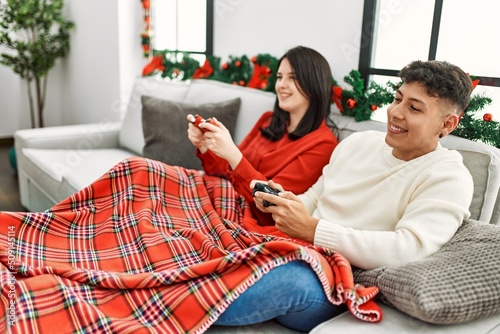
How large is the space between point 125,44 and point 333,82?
2.09 m

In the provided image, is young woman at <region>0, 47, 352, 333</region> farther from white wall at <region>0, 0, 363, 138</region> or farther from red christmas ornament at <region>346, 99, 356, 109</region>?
white wall at <region>0, 0, 363, 138</region>

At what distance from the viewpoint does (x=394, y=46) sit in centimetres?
213

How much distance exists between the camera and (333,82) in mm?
2121

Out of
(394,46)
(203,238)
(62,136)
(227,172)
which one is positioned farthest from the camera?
(62,136)

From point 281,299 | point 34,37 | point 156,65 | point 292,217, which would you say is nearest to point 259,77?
point 156,65

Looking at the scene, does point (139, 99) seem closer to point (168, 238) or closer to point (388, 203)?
point (168, 238)

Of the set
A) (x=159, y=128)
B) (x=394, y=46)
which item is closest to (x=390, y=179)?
(x=394, y=46)

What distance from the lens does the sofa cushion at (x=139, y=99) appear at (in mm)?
2907

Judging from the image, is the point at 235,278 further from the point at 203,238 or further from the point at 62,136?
the point at 62,136

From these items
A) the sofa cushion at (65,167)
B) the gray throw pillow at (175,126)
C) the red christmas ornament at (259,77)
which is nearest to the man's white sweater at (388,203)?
the gray throw pillow at (175,126)

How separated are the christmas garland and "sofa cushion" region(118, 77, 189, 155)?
172 mm

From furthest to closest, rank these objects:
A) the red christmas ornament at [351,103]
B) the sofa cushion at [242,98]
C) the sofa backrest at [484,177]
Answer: the sofa cushion at [242,98]
the red christmas ornament at [351,103]
the sofa backrest at [484,177]

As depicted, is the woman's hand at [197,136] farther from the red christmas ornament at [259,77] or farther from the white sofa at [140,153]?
the red christmas ornament at [259,77]

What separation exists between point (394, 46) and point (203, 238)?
1.28 metres
